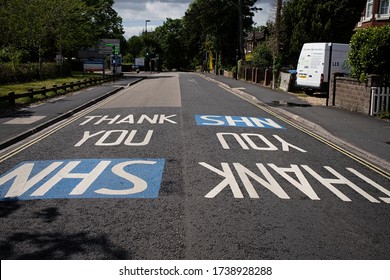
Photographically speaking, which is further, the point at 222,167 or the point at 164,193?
the point at 222,167

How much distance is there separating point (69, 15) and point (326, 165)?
42.6 metres

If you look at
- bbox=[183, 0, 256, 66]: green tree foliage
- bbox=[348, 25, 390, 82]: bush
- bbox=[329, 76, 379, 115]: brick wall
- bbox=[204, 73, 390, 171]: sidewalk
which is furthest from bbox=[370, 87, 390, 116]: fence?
bbox=[183, 0, 256, 66]: green tree foliage

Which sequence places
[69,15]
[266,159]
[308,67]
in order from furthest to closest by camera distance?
[69,15] < [308,67] < [266,159]

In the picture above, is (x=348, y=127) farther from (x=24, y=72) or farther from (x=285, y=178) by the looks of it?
(x=24, y=72)

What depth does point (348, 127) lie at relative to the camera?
13523 millimetres

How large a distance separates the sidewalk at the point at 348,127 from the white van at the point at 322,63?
13.0ft

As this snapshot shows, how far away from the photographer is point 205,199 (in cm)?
639

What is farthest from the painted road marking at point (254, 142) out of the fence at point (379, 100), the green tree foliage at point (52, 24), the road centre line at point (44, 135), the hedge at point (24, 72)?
the hedge at point (24, 72)

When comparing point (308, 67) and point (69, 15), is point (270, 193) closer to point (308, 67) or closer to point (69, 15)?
point (308, 67)

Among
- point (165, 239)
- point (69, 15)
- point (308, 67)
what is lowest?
point (165, 239)

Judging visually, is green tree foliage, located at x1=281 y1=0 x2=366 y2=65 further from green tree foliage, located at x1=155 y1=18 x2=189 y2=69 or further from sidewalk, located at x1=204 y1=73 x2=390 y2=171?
green tree foliage, located at x1=155 y1=18 x2=189 y2=69

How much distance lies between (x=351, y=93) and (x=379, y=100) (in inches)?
78.8
